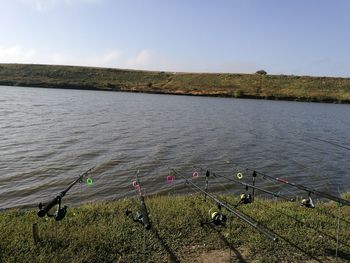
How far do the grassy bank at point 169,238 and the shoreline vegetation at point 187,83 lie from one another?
3215 inches

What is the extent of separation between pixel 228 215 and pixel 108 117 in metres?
30.4

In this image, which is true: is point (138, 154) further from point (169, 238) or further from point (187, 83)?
point (187, 83)

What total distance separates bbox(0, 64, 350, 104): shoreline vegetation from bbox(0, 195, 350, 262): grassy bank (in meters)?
81.7

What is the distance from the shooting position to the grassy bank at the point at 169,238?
8297 mm

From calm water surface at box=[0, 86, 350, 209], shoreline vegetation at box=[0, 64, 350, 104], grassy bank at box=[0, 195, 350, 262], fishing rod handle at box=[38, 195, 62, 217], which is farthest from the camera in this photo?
shoreline vegetation at box=[0, 64, 350, 104]

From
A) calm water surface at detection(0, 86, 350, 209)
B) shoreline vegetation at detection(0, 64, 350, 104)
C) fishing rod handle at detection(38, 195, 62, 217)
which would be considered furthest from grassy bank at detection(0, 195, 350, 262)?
shoreline vegetation at detection(0, 64, 350, 104)

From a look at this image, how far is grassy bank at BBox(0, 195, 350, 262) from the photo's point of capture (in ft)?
27.2

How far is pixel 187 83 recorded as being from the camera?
374 ft

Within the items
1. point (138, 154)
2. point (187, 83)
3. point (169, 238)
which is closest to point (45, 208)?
point (169, 238)

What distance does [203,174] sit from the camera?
60.5 ft

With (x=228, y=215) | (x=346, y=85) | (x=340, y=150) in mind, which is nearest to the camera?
(x=228, y=215)

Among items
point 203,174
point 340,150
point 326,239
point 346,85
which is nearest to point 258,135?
point 340,150

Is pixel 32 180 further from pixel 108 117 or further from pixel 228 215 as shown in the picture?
pixel 108 117

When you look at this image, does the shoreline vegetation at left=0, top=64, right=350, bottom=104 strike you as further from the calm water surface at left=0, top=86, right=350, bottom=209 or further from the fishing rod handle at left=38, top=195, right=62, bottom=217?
the fishing rod handle at left=38, top=195, right=62, bottom=217
